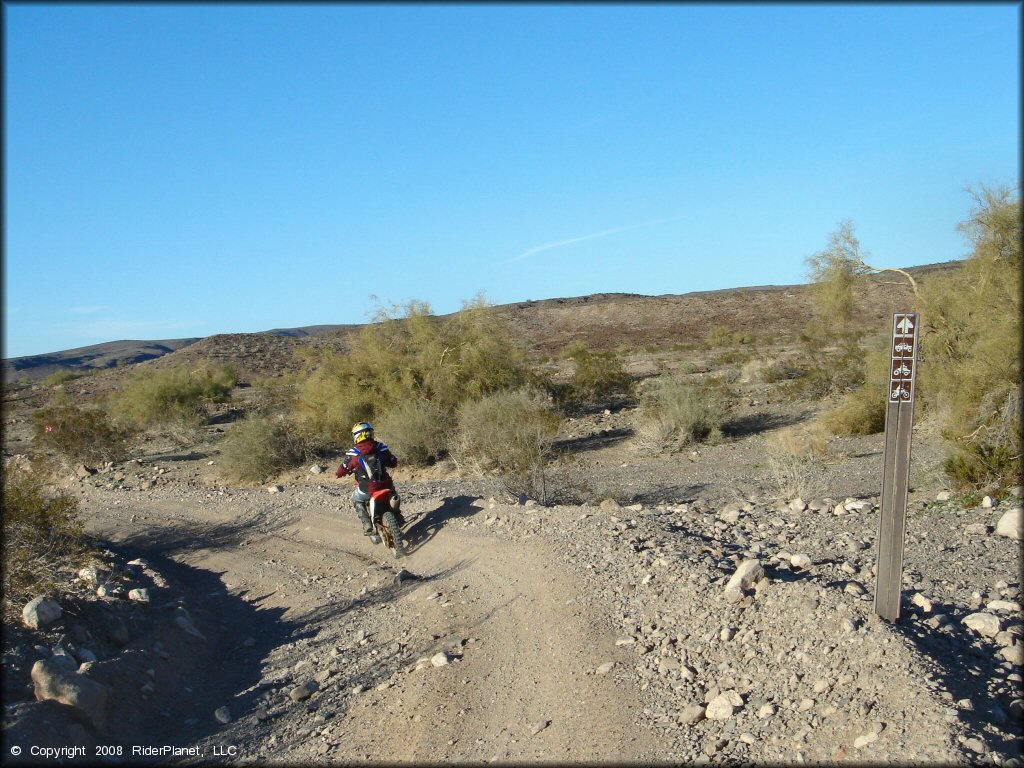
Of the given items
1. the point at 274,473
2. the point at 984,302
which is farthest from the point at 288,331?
the point at 984,302

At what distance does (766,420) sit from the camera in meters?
21.6

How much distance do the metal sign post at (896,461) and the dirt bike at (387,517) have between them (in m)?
5.87

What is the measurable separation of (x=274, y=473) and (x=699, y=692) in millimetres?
15450

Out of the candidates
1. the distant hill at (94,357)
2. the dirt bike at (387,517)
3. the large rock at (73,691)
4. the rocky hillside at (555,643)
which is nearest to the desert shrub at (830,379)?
the rocky hillside at (555,643)

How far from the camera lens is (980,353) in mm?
13336

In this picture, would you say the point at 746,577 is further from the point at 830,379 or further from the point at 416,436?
the point at 830,379

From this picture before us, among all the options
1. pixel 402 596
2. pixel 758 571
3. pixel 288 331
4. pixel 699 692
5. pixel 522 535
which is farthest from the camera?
pixel 288 331

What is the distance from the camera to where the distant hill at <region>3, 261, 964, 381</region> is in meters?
63.2

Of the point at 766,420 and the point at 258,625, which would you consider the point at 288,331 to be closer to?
the point at 766,420

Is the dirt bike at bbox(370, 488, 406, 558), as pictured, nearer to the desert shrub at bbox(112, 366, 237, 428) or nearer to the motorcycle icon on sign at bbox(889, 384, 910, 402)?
the motorcycle icon on sign at bbox(889, 384, 910, 402)

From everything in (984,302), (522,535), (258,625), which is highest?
(984,302)

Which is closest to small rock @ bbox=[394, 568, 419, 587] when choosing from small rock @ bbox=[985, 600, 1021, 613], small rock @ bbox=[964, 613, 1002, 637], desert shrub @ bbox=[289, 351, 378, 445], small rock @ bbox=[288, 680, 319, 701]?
small rock @ bbox=[288, 680, 319, 701]

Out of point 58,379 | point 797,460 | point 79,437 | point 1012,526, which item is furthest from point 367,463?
point 58,379

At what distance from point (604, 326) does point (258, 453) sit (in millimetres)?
63140
